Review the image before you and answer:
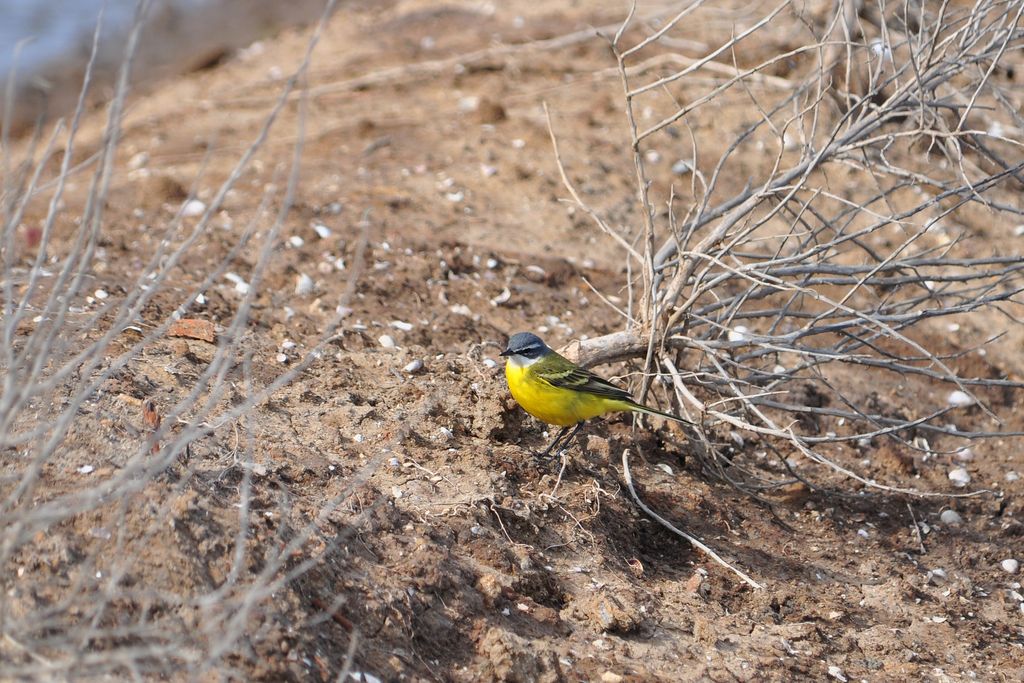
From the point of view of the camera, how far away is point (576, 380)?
568cm

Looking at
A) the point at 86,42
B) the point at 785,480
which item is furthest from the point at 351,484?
the point at 86,42

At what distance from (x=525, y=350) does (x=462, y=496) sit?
0.88m

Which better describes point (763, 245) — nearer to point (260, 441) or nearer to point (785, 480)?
point (785, 480)

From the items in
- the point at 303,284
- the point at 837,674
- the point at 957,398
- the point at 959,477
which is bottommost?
the point at 957,398

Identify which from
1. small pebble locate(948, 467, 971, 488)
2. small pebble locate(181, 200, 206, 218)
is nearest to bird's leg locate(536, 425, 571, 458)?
small pebble locate(948, 467, 971, 488)

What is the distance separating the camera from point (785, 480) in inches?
251

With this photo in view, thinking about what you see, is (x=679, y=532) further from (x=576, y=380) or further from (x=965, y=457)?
(x=965, y=457)

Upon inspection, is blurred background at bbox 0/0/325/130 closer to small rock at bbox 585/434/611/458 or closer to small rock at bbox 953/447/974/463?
small rock at bbox 585/434/611/458

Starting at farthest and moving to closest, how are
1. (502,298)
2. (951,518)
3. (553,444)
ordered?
(502,298), (951,518), (553,444)

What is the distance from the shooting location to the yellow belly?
5477mm

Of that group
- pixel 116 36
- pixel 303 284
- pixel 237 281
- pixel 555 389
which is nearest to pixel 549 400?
pixel 555 389

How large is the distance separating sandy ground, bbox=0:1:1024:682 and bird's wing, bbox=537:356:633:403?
42 cm

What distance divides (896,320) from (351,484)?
2815 mm

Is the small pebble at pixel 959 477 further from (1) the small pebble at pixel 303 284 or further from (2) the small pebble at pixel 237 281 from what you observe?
(2) the small pebble at pixel 237 281
